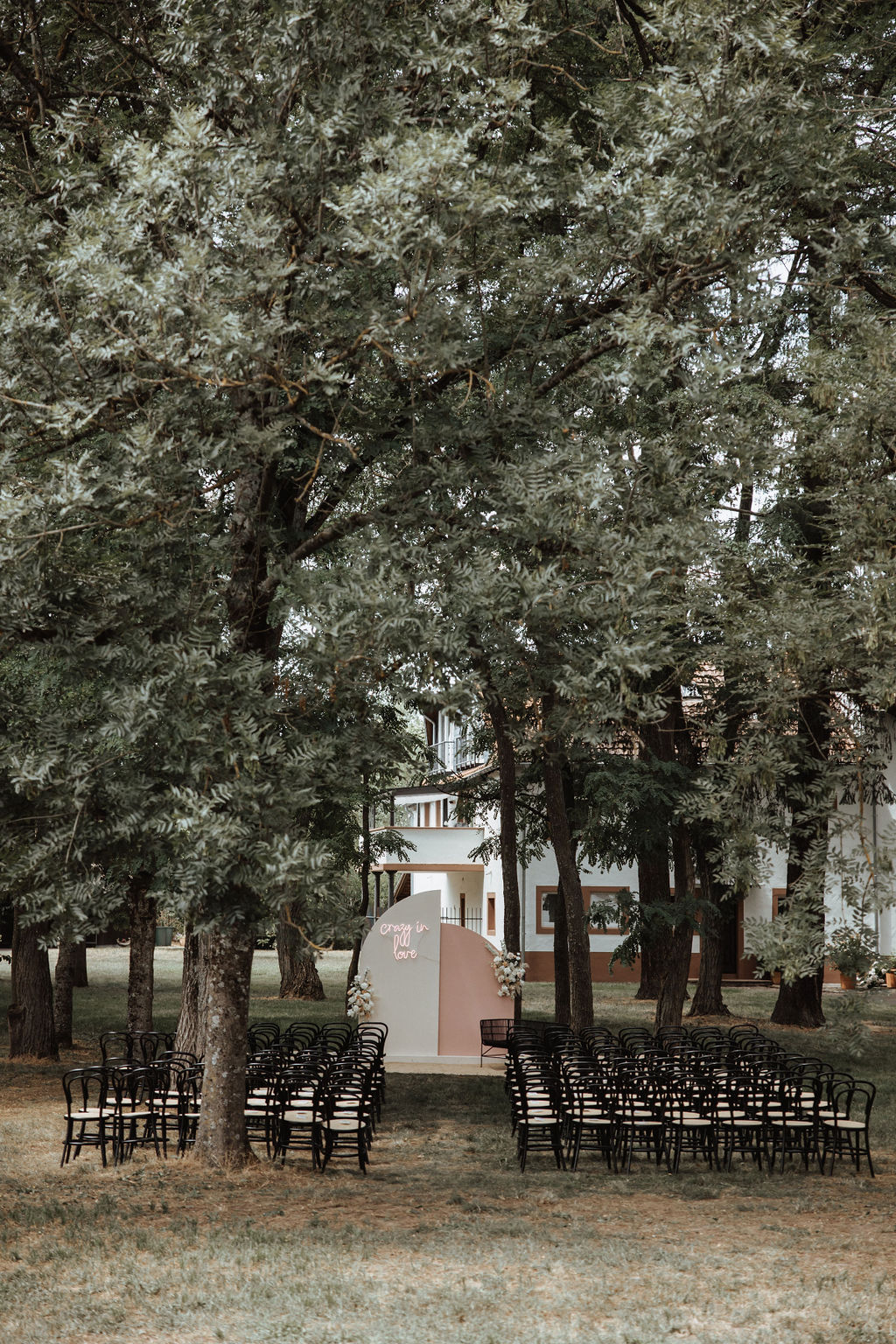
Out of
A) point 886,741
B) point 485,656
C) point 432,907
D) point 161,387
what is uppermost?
point 161,387

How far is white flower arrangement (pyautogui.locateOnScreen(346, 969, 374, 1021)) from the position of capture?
1741 cm

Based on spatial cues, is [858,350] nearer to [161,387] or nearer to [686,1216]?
[161,387]

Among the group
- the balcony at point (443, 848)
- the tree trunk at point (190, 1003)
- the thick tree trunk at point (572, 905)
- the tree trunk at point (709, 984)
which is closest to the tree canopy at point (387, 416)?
the tree trunk at point (190, 1003)

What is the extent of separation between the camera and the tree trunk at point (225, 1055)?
31.9 feet

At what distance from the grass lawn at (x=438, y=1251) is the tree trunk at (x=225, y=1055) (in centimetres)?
26

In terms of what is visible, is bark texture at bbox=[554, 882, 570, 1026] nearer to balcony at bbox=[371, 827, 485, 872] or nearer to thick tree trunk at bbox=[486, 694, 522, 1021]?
thick tree trunk at bbox=[486, 694, 522, 1021]

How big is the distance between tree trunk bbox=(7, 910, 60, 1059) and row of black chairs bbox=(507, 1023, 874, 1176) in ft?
28.7

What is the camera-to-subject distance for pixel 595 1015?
25469 millimetres

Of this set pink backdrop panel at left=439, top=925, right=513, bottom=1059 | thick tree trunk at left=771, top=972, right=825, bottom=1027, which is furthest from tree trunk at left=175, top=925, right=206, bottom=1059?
thick tree trunk at left=771, top=972, right=825, bottom=1027

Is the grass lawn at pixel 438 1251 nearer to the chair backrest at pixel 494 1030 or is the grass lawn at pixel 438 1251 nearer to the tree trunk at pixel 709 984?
the chair backrest at pixel 494 1030

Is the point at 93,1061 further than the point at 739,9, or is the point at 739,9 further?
the point at 93,1061

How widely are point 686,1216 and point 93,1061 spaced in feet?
38.1

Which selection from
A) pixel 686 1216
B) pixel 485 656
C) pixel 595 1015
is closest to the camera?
pixel 485 656

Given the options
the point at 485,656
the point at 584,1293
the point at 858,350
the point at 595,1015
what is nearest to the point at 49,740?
the point at 485,656
